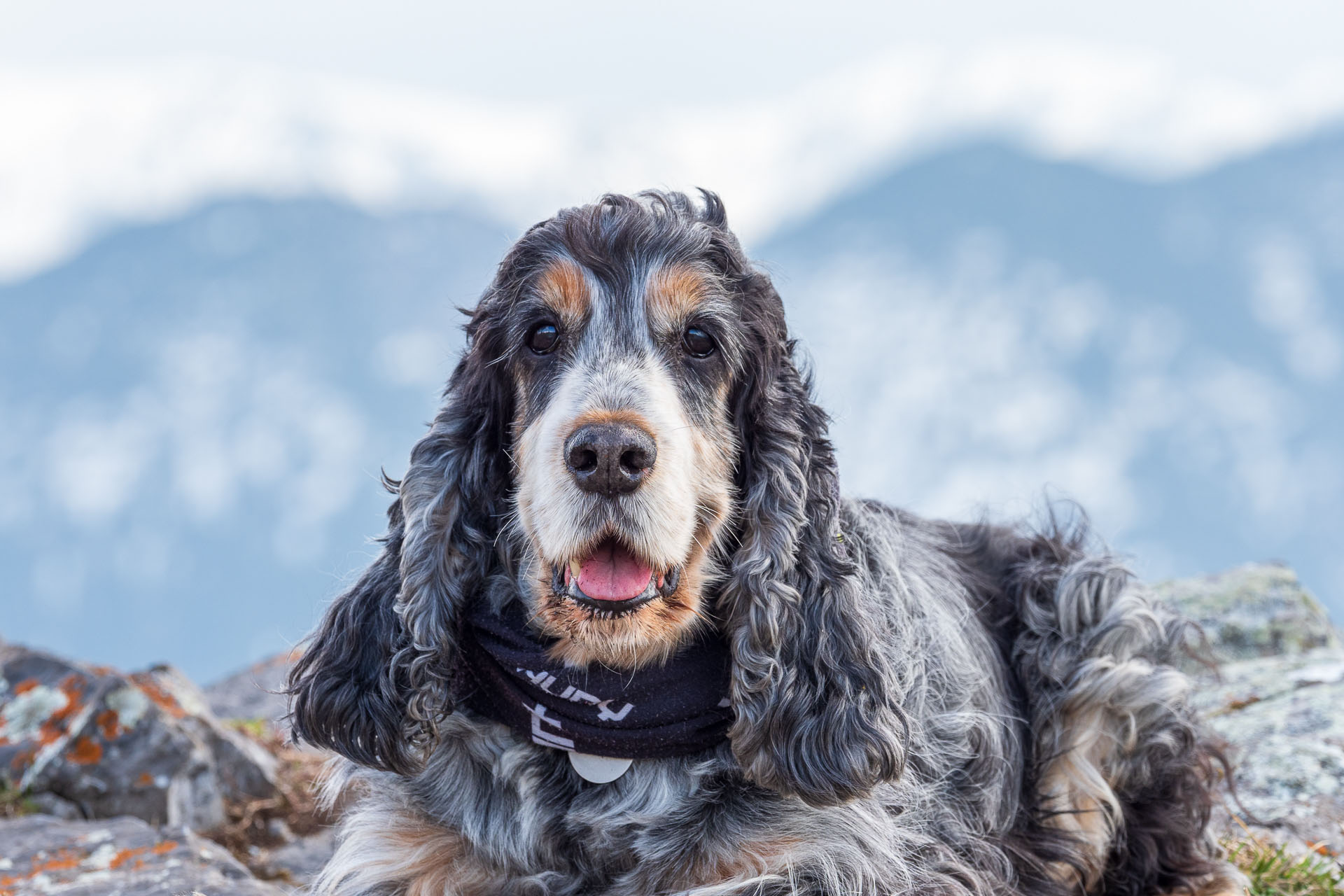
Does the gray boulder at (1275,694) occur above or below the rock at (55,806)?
above

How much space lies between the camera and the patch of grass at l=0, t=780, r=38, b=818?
547cm

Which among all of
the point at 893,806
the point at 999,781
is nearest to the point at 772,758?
the point at 893,806

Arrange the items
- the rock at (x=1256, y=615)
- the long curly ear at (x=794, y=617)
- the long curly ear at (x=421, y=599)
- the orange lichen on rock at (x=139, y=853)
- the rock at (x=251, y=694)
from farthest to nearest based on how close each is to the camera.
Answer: the rock at (x=251, y=694), the rock at (x=1256, y=615), the orange lichen on rock at (x=139, y=853), the long curly ear at (x=421, y=599), the long curly ear at (x=794, y=617)

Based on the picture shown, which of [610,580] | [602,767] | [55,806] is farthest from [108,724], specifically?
[610,580]

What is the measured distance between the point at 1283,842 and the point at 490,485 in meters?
3.49

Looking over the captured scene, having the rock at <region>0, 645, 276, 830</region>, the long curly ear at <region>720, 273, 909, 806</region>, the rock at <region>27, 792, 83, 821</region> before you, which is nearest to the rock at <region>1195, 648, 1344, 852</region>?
the long curly ear at <region>720, 273, 909, 806</region>

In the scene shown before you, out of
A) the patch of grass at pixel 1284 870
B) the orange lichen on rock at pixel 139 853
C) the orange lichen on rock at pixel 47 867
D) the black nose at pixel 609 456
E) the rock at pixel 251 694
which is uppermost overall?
the black nose at pixel 609 456

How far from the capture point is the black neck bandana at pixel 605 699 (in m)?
3.54

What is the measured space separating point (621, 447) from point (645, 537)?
26cm

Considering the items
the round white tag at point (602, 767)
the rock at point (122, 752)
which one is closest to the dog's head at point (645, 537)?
the round white tag at point (602, 767)

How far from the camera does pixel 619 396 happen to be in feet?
10.7

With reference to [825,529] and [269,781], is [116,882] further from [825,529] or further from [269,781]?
[825,529]

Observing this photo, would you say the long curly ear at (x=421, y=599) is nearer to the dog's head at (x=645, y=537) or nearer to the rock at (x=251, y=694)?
the dog's head at (x=645, y=537)

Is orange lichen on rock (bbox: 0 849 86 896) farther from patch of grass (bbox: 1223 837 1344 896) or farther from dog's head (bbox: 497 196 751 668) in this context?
patch of grass (bbox: 1223 837 1344 896)
